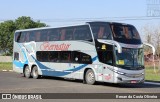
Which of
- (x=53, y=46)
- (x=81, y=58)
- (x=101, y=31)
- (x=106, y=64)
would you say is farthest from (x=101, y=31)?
(x=53, y=46)

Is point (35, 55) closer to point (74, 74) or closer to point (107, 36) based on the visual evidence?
point (74, 74)

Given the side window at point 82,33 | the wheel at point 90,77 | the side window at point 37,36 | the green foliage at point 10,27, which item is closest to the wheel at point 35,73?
the side window at point 37,36

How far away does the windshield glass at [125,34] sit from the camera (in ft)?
74.5

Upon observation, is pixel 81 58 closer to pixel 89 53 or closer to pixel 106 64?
pixel 89 53

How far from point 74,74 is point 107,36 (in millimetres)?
4130

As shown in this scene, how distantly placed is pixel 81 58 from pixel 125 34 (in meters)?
3.48

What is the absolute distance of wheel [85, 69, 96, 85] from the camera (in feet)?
78.6

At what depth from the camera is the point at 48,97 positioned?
1628 centimetres

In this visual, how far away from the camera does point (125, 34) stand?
23.1m

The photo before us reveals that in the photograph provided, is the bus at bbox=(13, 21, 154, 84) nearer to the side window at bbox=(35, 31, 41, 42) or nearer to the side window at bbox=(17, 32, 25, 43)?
the side window at bbox=(35, 31, 41, 42)

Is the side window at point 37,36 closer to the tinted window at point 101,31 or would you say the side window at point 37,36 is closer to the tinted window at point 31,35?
the tinted window at point 31,35

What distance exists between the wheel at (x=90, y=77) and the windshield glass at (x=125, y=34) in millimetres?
2928

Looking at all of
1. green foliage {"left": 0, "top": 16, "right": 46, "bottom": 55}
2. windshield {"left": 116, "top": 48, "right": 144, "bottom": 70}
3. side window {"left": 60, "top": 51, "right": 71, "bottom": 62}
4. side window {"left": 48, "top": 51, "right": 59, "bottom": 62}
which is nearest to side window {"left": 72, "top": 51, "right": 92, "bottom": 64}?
side window {"left": 60, "top": 51, "right": 71, "bottom": 62}

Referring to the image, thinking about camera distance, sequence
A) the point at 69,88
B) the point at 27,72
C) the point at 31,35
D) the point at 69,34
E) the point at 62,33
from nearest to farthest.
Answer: the point at 69,88 < the point at 69,34 < the point at 62,33 < the point at 31,35 < the point at 27,72
